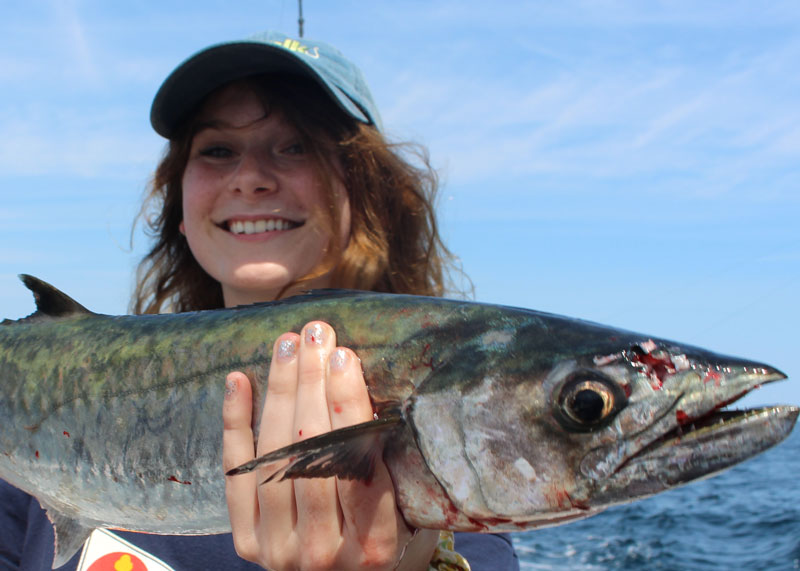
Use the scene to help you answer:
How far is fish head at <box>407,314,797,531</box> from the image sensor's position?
1783 mm

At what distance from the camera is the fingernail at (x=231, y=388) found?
2.25m

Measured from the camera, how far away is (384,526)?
6.95ft

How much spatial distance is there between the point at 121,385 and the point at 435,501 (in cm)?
118

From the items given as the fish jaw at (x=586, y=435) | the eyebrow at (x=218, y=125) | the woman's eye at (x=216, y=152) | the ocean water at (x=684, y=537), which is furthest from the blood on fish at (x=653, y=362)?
the ocean water at (x=684, y=537)

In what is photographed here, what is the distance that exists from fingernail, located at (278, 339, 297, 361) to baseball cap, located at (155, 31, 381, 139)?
1.77m

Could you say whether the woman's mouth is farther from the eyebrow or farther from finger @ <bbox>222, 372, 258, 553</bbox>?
finger @ <bbox>222, 372, 258, 553</bbox>

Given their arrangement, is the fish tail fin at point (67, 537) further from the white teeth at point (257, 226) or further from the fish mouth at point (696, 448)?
the fish mouth at point (696, 448)

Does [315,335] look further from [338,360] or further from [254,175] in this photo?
[254,175]

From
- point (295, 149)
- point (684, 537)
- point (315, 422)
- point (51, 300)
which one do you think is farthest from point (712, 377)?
point (684, 537)

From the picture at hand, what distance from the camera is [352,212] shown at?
3986 millimetres

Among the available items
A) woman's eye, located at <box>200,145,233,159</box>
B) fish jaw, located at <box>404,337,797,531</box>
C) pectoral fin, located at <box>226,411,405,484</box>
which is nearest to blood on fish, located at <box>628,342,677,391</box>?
fish jaw, located at <box>404,337,797,531</box>

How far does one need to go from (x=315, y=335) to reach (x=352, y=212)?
1824mm

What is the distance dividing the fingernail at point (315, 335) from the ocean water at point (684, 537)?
324 inches

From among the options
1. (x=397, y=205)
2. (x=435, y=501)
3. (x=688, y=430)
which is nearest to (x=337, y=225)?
(x=397, y=205)
